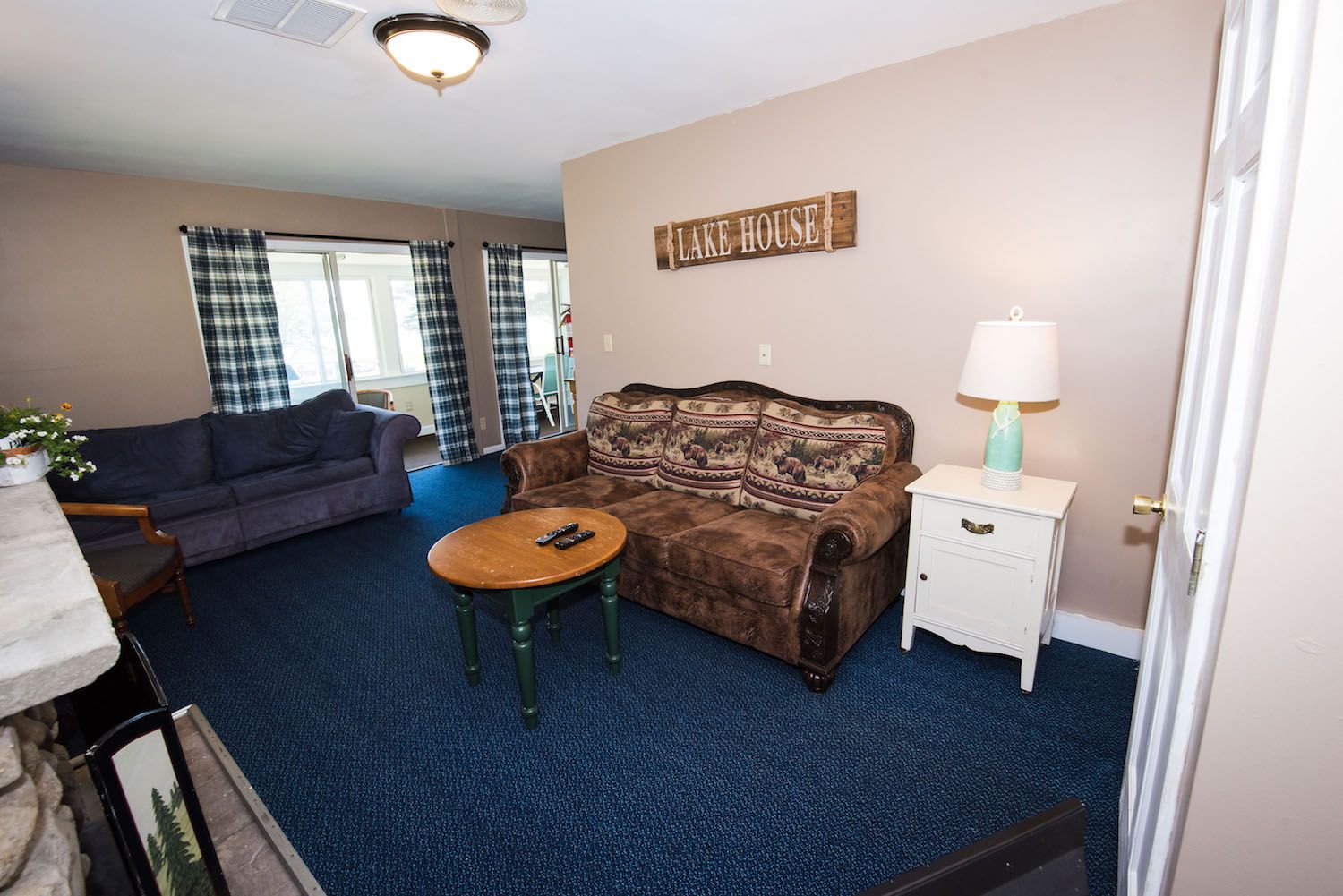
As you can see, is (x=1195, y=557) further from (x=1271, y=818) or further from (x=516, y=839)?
(x=516, y=839)

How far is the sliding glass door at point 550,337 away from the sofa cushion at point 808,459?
165 inches

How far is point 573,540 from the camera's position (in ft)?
7.32

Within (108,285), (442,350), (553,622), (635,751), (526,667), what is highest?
(108,285)

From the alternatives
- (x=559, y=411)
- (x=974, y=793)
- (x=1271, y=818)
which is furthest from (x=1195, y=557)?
(x=559, y=411)

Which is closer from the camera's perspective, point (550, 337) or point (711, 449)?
point (711, 449)

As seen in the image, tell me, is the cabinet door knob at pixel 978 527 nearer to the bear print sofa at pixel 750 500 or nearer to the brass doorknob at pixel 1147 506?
the bear print sofa at pixel 750 500

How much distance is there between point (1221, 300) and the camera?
101 cm

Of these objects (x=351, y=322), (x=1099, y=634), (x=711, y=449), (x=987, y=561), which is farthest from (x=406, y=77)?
(x=351, y=322)

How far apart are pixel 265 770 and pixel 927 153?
3.38 meters

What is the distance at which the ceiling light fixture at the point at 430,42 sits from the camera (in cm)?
204

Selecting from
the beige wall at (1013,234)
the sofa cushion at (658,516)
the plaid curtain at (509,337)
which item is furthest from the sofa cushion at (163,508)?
the beige wall at (1013,234)

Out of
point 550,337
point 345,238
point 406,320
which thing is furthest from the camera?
point 550,337

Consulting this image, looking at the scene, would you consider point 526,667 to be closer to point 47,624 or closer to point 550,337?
point 47,624

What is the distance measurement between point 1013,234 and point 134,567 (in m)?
3.93
